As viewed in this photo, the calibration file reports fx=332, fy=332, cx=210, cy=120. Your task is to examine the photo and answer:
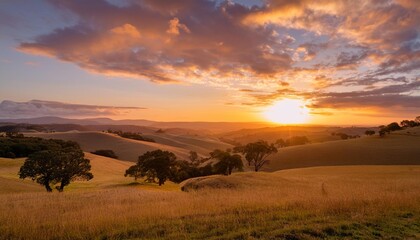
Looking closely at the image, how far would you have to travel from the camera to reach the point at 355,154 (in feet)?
291

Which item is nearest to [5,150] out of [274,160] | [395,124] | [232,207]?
[274,160]

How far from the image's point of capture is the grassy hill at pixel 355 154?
81062mm

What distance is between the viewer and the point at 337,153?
91.8 m

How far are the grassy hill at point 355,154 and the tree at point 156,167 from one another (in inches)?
1465

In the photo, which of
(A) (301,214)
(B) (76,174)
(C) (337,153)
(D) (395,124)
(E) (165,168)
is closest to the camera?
(A) (301,214)

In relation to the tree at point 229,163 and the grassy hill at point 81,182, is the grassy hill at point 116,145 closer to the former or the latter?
the grassy hill at point 81,182

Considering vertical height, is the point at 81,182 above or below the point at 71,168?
below

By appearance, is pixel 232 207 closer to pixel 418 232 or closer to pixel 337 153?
pixel 418 232

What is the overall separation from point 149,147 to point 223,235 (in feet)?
450

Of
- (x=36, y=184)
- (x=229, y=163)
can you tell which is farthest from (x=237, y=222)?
(x=229, y=163)

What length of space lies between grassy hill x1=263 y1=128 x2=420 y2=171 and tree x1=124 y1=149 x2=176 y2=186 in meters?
37.2

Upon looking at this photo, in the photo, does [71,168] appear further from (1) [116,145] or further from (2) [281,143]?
(2) [281,143]

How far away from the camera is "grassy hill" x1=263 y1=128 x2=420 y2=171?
81.1m

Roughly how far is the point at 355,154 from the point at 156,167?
5801 cm
